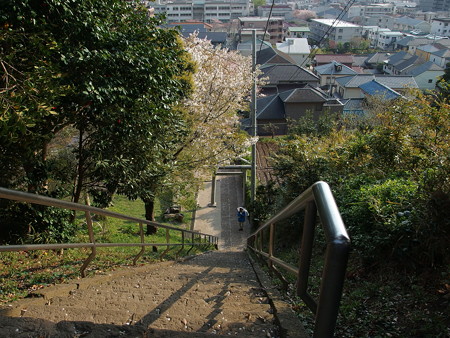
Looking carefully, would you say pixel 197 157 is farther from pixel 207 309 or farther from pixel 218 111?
pixel 207 309

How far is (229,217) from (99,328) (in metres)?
16.1

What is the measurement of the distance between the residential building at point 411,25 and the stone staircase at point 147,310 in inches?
3696

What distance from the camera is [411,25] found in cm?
9169

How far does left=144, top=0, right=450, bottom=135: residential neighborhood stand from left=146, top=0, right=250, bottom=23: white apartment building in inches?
9.4

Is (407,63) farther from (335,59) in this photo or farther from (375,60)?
(335,59)

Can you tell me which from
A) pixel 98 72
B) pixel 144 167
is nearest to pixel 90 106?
pixel 98 72

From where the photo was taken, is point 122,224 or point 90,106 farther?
point 122,224

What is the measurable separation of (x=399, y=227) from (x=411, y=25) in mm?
101601

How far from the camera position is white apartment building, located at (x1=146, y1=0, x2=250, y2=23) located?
324 ft

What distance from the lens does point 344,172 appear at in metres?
9.60

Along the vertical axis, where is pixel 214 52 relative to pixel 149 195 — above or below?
above

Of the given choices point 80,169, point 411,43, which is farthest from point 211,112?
point 411,43

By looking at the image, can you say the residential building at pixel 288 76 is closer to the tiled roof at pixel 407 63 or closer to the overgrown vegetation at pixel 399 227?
the tiled roof at pixel 407 63

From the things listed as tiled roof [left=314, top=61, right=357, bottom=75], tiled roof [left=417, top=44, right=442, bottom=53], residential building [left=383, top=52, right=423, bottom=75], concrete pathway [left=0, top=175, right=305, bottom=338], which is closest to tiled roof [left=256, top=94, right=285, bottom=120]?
tiled roof [left=314, top=61, right=357, bottom=75]
